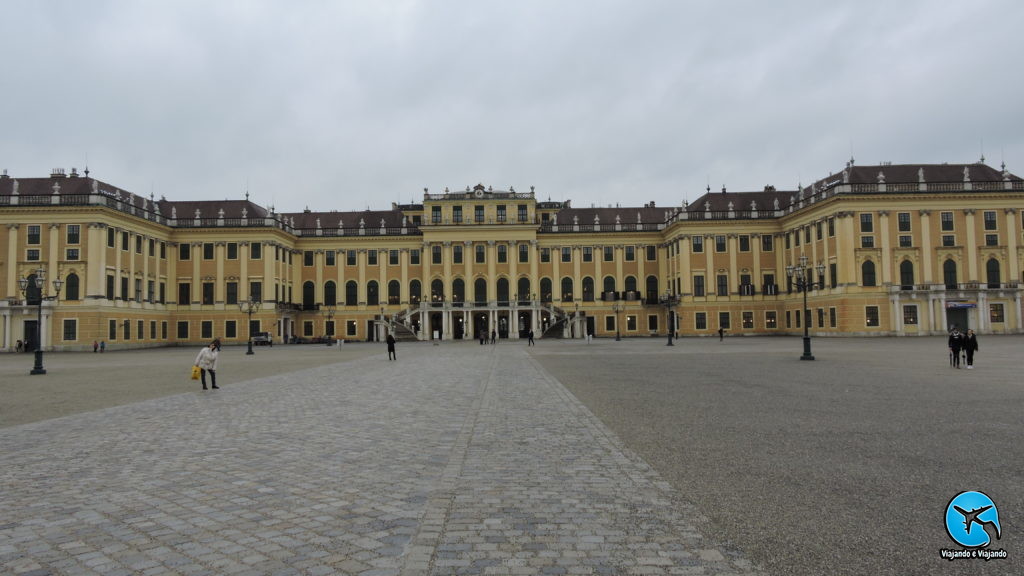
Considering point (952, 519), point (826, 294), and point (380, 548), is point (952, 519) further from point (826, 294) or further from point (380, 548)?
point (826, 294)

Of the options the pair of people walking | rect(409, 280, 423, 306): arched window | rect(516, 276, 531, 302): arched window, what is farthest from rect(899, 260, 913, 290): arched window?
rect(409, 280, 423, 306): arched window

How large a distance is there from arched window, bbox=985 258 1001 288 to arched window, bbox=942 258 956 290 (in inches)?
109

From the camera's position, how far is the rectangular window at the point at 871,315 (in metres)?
58.5

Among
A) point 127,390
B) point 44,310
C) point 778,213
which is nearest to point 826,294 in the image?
point 778,213

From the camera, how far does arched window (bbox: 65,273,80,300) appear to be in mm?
56531

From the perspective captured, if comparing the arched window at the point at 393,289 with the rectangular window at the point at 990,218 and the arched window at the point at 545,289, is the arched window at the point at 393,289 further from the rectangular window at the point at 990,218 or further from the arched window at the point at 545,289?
the rectangular window at the point at 990,218

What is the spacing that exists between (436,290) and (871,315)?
1741 inches

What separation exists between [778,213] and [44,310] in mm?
69761

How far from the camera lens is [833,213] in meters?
60.9

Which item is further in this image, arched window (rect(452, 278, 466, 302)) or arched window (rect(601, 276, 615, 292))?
arched window (rect(601, 276, 615, 292))

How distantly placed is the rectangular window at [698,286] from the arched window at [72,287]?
57874 mm

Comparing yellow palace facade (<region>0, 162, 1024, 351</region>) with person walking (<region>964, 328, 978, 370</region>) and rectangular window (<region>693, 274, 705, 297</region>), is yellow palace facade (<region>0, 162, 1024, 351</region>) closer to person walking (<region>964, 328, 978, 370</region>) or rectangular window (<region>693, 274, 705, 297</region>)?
rectangular window (<region>693, 274, 705, 297</region>)

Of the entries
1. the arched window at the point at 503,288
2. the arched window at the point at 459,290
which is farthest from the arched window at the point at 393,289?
the arched window at the point at 503,288

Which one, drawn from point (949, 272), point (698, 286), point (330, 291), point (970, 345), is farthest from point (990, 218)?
point (330, 291)
